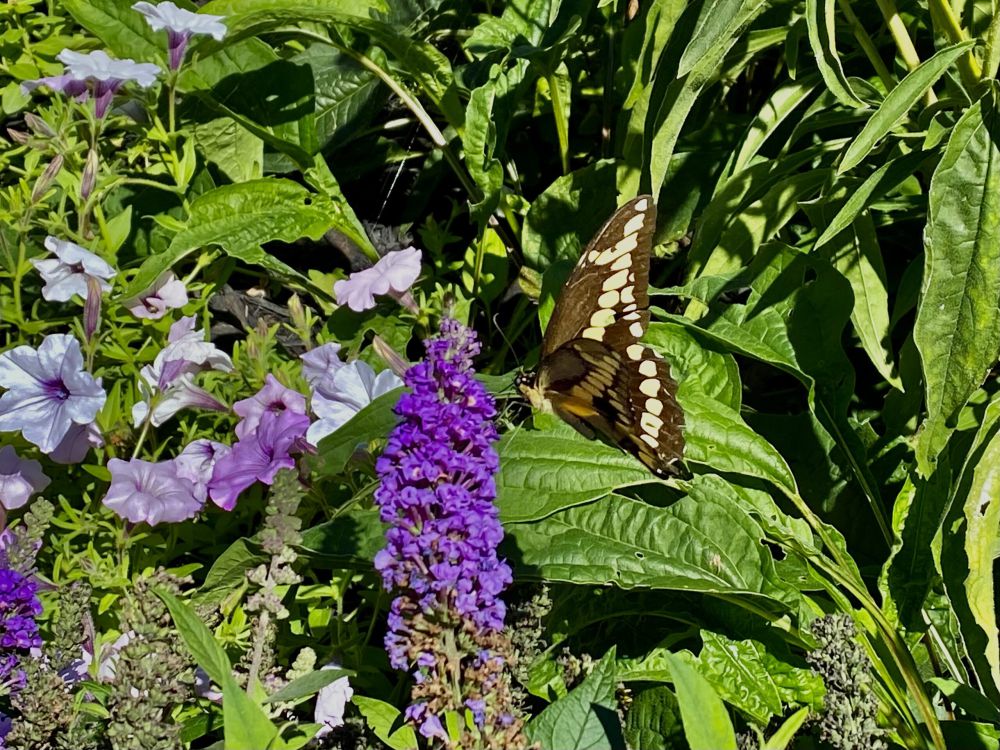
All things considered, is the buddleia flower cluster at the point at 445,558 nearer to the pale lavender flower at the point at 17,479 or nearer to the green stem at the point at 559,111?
the pale lavender flower at the point at 17,479

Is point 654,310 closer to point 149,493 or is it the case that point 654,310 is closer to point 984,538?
point 984,538

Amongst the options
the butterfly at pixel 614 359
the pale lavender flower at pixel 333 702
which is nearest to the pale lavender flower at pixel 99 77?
the butterfly at pixel 614 359

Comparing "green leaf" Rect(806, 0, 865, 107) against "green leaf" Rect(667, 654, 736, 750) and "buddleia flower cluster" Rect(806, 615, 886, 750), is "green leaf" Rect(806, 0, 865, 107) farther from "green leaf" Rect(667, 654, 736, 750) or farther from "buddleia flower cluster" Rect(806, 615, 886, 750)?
"green leaf" Rect(667, 654, 736, 750)

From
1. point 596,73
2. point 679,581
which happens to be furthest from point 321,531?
point 596,73

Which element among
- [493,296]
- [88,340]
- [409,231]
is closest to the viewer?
[88,340]

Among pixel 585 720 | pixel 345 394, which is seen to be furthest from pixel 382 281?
pixel 585 720

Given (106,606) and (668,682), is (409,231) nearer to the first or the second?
(106,606)
